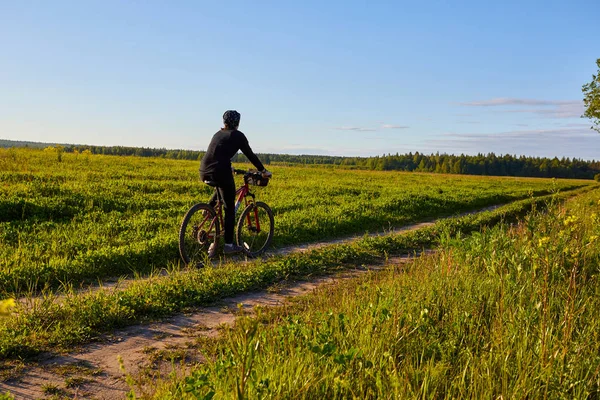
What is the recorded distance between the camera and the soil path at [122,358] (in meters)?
3.64

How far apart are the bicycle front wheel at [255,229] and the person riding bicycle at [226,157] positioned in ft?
2.48

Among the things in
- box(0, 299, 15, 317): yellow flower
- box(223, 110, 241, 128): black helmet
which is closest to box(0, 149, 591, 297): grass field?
box(223, 110, 241, 128): black helmet

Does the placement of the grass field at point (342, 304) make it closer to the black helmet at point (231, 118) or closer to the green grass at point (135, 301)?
the green grass at point (135, 301)

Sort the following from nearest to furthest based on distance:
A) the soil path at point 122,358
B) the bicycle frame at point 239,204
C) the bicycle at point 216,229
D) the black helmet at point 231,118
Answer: the soil path at point 122,358, the bicycle at point 216,229, the black helmet at point 231,118, the bicycle frame at point 239,204

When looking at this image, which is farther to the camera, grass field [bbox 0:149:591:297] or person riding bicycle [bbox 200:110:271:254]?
person riding bicycle [bbox 200:110:271:254]

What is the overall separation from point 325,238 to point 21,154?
76.9 feet

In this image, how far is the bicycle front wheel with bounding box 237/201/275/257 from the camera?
927 cm

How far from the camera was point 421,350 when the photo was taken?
3.78 metres

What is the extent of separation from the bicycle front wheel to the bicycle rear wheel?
656 mm

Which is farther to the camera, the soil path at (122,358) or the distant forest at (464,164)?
the distant forest at (464,164)

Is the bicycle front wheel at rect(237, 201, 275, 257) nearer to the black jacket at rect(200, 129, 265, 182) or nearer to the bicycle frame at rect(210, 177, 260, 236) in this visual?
the bicycle frame at rect(210, 177, 260, 236)

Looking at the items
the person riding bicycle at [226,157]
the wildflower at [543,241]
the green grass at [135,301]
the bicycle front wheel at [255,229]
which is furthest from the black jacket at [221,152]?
the wildflower at [543,241]

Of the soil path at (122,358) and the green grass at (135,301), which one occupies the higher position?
the green grass at (135,301)

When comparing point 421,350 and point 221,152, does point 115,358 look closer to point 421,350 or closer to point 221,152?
point 421,350
